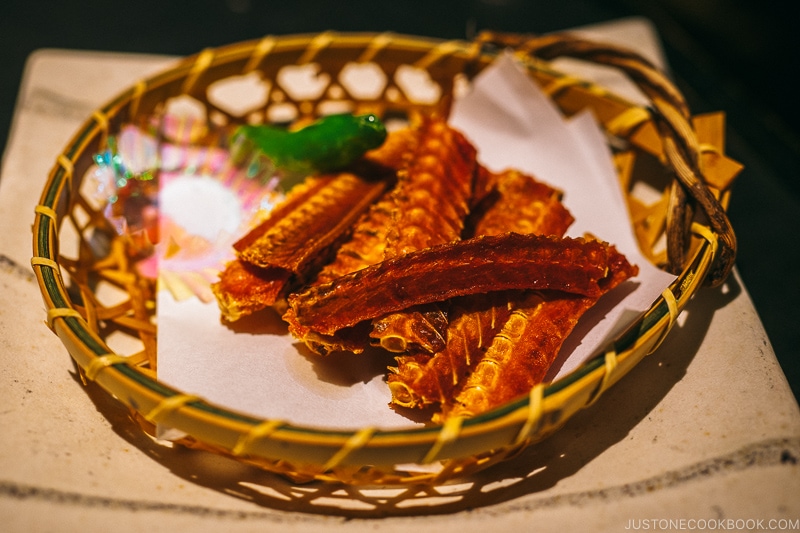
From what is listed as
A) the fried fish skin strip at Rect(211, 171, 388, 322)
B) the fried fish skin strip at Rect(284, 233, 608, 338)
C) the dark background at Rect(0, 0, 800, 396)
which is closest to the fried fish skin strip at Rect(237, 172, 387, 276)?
the fried fish skin strip at Rect(211, 171, 388, 322)

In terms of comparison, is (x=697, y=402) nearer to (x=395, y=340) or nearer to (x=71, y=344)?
(x=395, y=340)

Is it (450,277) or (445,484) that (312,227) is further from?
(445,484)

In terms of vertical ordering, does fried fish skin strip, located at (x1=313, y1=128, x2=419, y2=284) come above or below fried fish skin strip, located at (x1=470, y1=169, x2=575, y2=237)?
above

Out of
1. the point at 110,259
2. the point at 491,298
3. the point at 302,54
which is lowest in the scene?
the point at 491,298

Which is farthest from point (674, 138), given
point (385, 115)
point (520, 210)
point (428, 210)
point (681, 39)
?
point (681, 39)

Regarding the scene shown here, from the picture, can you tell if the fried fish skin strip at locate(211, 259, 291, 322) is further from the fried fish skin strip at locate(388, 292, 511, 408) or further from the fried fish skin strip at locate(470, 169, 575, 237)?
the fried fish skin strip at locate(470, 169, 575, 237)

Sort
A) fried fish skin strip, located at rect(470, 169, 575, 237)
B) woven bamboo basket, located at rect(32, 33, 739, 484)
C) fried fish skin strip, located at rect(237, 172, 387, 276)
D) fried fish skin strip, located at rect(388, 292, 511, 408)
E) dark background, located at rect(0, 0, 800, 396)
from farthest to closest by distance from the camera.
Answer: dark background, located at rect(0, 0, 800, 396) → fried fish skin strip, located at rect(470, 169, 575, 237) → fried fish skin strip, located at rect(237, 172, 387, 276) → fried fish skin strip, located at rect(388, 292, 511, 408) → woven bamboo basket, located at rect(32, 33, 739, 484)

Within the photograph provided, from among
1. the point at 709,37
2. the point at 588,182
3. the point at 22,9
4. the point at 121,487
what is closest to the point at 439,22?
the point at 709,37

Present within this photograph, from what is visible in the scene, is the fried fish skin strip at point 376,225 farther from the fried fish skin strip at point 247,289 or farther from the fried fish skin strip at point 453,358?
the fried fish skin strip at point 453,358
